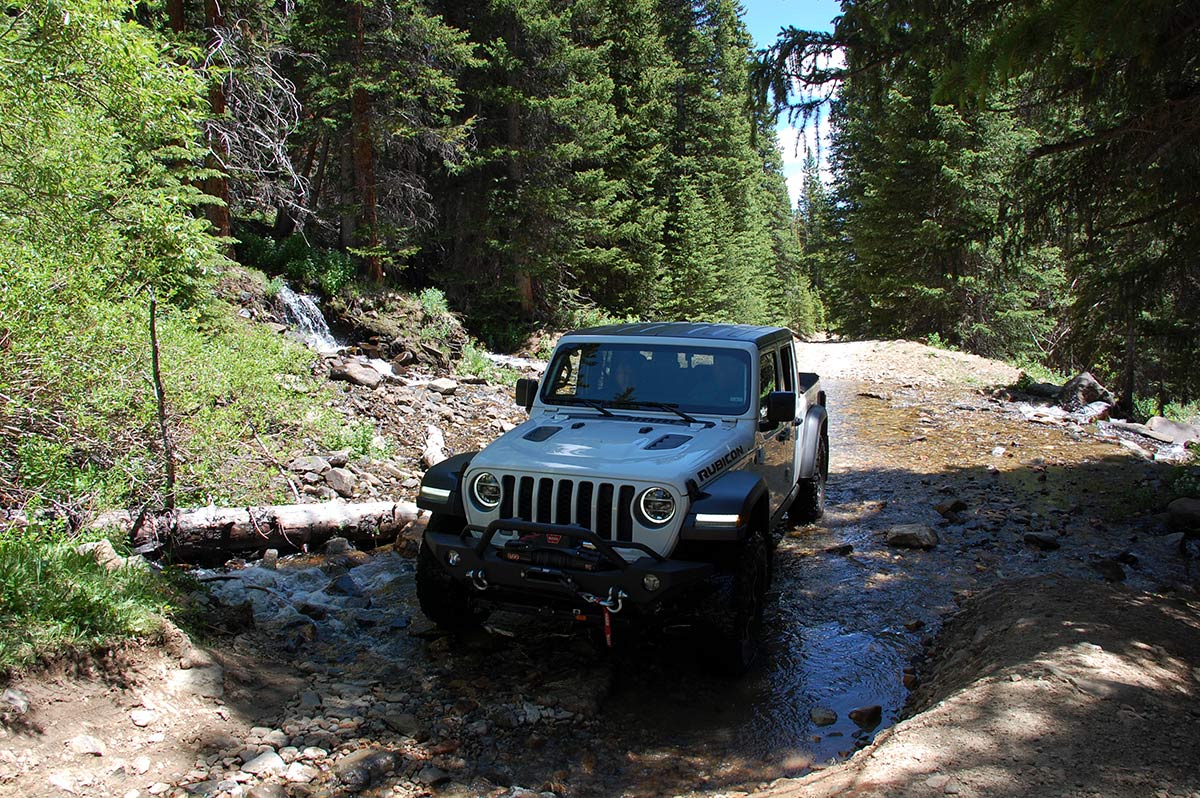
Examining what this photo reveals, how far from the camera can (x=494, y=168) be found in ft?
75.7

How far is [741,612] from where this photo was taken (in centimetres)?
505

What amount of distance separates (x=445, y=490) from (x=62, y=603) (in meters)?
2.32

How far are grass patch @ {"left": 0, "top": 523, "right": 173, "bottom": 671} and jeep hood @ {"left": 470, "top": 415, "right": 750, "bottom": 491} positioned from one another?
223 centimetres

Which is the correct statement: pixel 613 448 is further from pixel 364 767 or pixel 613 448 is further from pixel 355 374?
pixel 355 374

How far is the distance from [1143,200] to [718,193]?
85.0 ft

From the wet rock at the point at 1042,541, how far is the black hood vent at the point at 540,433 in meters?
5.48

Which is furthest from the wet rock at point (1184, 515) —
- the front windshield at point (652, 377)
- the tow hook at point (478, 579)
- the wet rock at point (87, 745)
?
the wet rock at point (87, 745)

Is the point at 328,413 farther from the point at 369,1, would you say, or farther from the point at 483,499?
the point at 369,1

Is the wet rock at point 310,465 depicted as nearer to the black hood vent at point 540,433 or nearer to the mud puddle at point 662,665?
the mud puddle at point 662,665

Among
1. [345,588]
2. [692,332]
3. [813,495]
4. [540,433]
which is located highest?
[692,332]

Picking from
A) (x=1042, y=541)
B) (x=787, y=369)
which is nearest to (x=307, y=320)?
(x=787, y=369)

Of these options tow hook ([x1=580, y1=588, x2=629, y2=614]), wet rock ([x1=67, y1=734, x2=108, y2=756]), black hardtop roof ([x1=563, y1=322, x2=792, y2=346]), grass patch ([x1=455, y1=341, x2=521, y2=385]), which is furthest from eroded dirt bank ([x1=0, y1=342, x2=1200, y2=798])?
grass patch ([x1=455, y1=341, x2=521, y2=385])

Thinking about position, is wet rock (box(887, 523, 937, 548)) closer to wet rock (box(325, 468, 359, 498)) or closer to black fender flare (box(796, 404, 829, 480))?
black fender flare (box(796, 404, 829, 480))

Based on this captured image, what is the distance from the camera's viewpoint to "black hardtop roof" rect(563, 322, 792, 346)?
6594 mm
